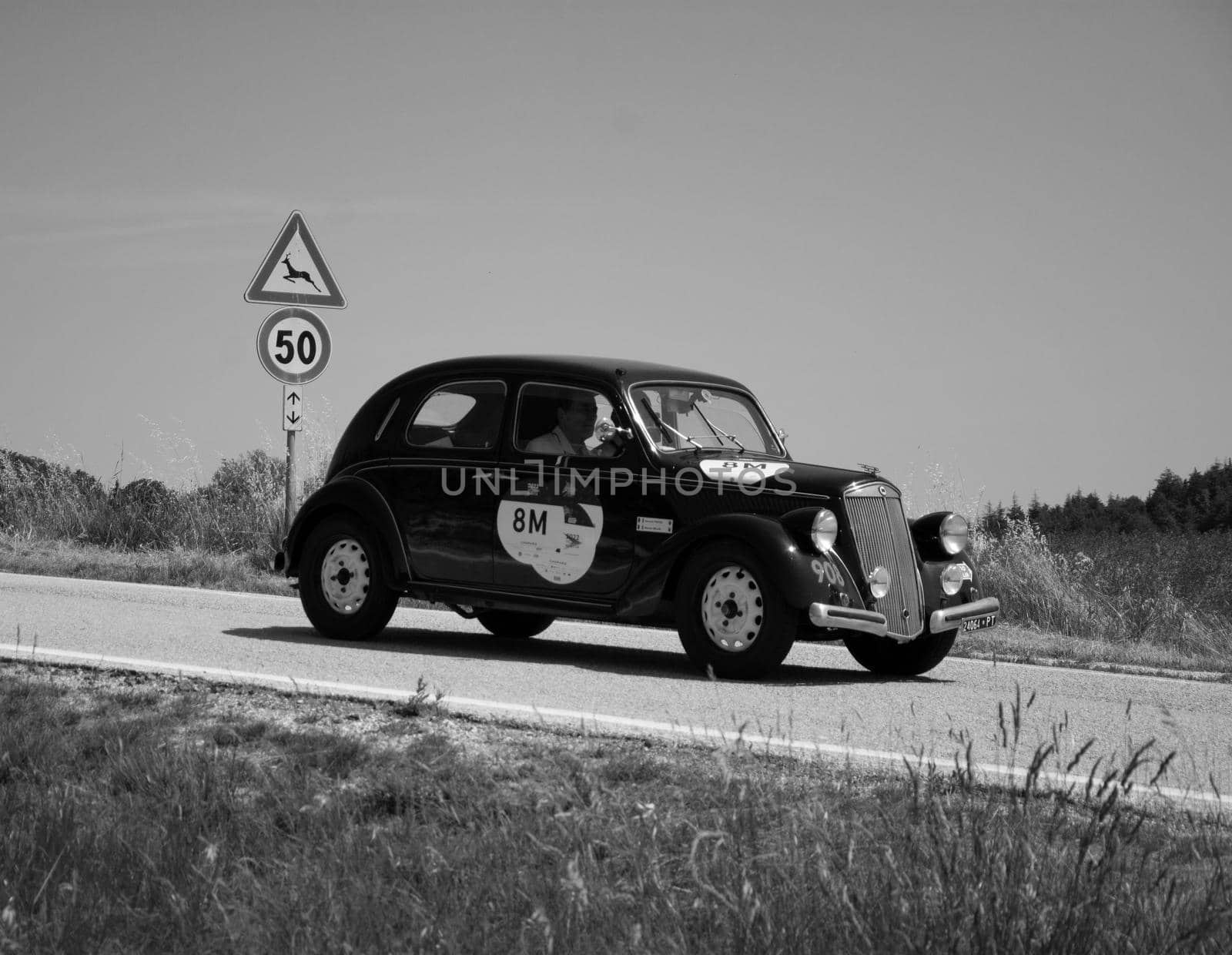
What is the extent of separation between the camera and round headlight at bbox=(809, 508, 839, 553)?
8617 mm

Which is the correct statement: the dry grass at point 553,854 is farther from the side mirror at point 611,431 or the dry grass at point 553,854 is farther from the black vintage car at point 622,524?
the side mirror at point 611,431

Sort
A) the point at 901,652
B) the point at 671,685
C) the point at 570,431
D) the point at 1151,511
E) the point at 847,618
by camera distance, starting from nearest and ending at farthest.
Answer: the point at 671,685 < the point at 847,618 < the point at 901,652 < the point at 570,431 < the point at 1151,511

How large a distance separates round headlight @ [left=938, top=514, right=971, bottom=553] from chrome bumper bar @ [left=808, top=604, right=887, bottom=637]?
3.16 ft

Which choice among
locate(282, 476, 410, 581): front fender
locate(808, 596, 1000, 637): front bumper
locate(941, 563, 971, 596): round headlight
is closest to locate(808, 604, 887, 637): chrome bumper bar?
locate(808, 596, 1000, 637): front bumper

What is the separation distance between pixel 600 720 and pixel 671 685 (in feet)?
4.81

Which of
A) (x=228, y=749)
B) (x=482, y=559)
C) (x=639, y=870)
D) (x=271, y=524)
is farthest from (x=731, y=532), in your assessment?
(x=271, y=524)

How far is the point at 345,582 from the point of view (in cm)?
1043

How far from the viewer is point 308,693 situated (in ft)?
23.5

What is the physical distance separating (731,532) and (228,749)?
3.49 m

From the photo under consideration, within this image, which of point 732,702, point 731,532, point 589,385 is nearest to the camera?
point 732,702

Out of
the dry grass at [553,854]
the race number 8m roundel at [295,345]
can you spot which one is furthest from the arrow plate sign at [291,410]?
the dry grass at [553,854]

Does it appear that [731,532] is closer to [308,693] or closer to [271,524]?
[308,693]

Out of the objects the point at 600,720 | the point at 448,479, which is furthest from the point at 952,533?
the point at 600,720

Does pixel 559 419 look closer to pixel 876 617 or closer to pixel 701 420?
pixel 701 420
